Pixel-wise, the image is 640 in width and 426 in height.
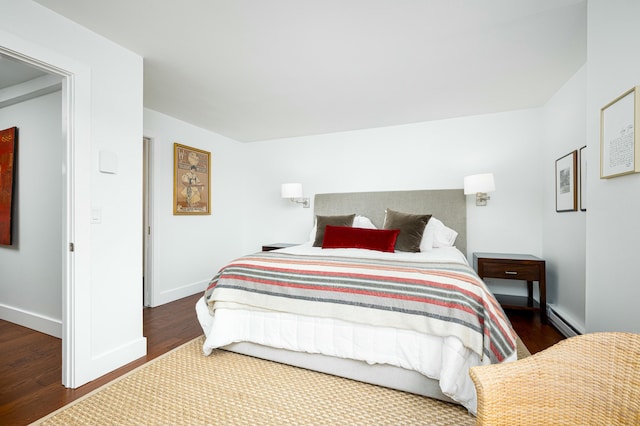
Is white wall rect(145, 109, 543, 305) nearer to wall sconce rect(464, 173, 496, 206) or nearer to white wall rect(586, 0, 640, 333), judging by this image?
wall sconce rect(464, 173, 496, 206)

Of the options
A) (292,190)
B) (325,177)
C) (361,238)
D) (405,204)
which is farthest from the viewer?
(325,177)

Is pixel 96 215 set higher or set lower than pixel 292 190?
lower

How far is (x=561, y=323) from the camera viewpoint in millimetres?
2840

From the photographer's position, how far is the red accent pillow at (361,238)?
3188 mm

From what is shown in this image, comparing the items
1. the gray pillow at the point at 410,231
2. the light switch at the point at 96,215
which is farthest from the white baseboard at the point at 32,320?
the gray pillow at the point at 410,231

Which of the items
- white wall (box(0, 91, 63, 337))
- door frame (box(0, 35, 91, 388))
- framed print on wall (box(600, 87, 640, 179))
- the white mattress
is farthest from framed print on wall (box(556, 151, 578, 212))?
white wall (box(0, 91, 63, 337))

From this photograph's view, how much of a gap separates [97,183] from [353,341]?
209 cm

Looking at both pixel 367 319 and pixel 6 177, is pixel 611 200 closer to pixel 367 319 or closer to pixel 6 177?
pixel 367 319

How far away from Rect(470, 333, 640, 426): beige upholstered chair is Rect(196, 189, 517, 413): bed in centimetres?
64

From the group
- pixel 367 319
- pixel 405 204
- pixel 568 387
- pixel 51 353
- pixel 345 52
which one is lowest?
pixel 51 353

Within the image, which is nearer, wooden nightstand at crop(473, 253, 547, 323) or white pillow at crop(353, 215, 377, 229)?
wooden nightstand at crop(473, 253, 547, 323)

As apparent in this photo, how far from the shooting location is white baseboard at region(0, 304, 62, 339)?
281 centimetres

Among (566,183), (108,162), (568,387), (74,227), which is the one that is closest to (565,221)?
(566,183)

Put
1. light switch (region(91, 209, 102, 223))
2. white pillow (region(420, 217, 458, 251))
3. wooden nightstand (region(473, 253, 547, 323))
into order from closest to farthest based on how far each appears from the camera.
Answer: light switch (region(91, 209, 102, 223)) < wooden nightstand (region(473, 253, 547, 323)) < white pillow (region(420, 217, 458, 251))
